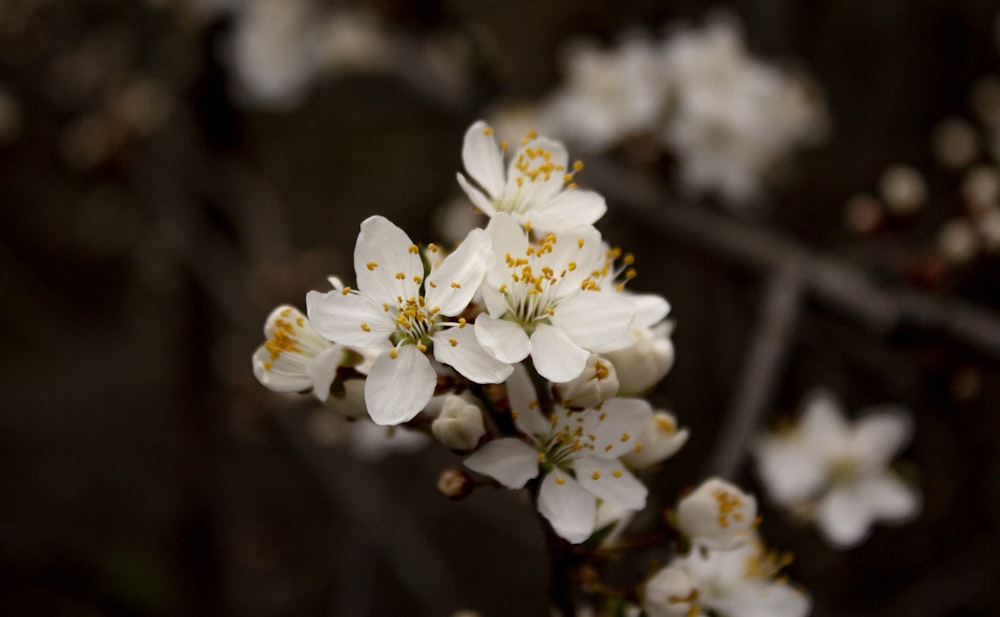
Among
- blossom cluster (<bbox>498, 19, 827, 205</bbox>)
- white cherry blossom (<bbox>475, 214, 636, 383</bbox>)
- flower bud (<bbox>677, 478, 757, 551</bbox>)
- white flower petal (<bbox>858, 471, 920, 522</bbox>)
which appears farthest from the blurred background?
white cherry blossom (<bbox>475, 214, 636, 383</bbox>)

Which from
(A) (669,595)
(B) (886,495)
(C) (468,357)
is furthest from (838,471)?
(C) (468,357)

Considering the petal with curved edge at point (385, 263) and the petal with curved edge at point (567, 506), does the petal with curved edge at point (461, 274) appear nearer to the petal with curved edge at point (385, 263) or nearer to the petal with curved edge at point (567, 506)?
the petal with curved edge at point (385, 263)

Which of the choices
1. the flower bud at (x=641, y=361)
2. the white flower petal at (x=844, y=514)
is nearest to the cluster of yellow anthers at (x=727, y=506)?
the flower bud at (x=641, y=361)

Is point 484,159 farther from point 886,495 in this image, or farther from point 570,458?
point 886,495

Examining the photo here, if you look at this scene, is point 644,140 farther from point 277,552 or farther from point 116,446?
point 116,446

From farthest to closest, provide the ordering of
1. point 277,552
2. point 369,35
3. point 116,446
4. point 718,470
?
point 116,446
point 277,552
point 369,35
point 718,470

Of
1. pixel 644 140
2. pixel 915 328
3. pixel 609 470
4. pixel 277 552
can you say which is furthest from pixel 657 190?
pixel 277 552

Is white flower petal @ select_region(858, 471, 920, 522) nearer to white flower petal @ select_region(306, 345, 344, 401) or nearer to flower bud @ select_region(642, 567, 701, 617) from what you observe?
flower bud @ select_region(642, 567, 701, 617)
